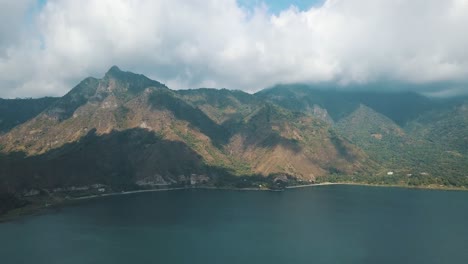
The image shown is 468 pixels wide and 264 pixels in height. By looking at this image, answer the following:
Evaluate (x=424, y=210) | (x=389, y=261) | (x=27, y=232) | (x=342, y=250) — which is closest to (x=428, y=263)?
(x=389, y=261)

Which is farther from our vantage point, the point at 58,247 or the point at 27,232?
the point at 27,232

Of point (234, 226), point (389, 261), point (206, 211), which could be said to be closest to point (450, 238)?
point (389, 261)

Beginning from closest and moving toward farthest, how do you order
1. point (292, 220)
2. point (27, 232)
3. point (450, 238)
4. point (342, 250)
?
point (342, 250) < point (450, 238) < point (27, 232) < point (292, 220)

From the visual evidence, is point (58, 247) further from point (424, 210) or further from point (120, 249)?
point (424, 210)

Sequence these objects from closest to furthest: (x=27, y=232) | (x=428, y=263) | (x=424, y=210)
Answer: (x=428, y=263), (x=27, y=232), (x=424, y=210)

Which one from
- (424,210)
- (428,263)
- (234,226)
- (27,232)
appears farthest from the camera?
(424,210)

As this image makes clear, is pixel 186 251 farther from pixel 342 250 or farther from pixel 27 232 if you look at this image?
pixel 27 232

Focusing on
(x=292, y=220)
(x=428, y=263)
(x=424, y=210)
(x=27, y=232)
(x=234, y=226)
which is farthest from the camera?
(x=424, y=210)
